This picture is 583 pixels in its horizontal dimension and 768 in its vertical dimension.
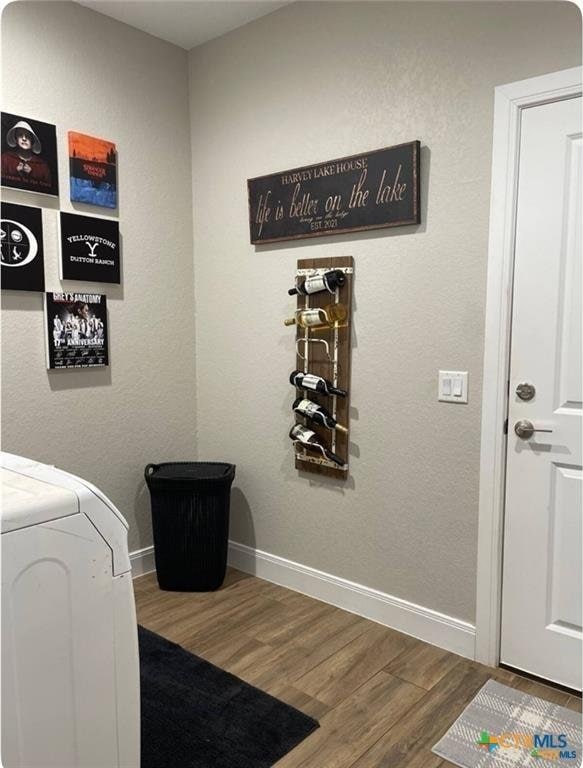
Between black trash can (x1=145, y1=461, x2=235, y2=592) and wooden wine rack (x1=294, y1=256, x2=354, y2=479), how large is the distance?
18.4 inches

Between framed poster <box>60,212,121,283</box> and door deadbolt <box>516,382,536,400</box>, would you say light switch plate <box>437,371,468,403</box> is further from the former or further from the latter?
framed poster <box>60,212,121,283</box>

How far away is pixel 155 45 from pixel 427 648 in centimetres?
315

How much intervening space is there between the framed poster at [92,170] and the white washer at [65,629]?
177 centimetres

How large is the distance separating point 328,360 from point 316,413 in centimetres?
25

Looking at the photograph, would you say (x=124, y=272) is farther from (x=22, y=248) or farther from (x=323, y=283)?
(x=323, y=283)

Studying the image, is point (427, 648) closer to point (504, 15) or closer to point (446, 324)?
point (446, 324)

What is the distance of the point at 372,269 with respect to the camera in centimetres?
260

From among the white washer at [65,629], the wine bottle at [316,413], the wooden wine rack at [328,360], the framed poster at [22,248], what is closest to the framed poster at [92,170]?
the framed poster at [22,248]

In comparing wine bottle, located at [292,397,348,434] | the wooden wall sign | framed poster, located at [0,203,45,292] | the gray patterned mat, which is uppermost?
the wooden wall sign

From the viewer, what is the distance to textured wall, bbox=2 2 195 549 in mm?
2639

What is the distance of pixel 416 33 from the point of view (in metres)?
2.37

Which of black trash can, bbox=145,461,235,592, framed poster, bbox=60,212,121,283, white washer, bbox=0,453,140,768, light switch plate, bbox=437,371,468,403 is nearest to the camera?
white washer, bbox=0,453,140,768

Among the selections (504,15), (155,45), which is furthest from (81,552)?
(155,45)

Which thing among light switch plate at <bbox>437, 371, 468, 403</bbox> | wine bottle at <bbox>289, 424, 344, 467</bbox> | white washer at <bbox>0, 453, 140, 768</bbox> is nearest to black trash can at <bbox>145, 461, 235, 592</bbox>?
wine bottle at <bbox>289, 424, 344, 467</bbox>
